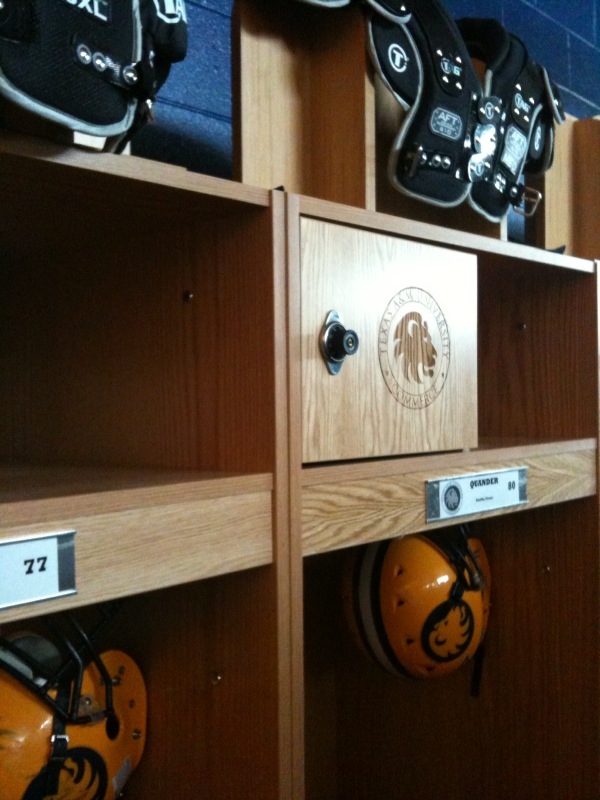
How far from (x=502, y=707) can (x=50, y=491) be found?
98 centimetres

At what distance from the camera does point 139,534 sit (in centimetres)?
67

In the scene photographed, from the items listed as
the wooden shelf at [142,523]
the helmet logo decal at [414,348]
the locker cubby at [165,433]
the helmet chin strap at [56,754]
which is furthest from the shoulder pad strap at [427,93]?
the helmet chin strap at [56,754]

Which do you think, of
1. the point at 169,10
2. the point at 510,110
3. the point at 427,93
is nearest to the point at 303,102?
the point at 427,93

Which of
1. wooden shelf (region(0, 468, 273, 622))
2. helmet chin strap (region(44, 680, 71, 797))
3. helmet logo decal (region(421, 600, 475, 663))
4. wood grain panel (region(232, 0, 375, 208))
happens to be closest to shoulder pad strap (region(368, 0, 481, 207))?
wood grain panel (region(232, 0, 375, 208))

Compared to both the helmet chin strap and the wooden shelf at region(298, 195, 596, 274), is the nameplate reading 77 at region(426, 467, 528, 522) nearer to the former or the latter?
the wooden shelf at region(298, 195, 596, 274)

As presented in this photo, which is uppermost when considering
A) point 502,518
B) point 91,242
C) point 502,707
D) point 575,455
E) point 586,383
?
point 91,242

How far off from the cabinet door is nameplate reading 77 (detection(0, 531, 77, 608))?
0.28 meters

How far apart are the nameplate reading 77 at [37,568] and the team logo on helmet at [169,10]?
405 millimetres

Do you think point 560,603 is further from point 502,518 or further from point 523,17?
point 523,17

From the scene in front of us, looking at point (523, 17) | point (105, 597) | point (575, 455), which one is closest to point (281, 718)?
point (105, 597)

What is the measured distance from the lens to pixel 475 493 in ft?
3.36

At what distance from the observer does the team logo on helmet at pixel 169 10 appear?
66cm

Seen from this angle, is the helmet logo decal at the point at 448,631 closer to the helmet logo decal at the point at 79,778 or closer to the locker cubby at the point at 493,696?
the locker cubby at the point at 493,696

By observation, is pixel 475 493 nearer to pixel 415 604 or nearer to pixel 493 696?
pixel 415 604
